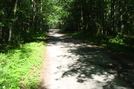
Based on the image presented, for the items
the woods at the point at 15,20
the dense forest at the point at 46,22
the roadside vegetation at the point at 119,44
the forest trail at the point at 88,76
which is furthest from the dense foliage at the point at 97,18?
the forest trail at the point at 88,76

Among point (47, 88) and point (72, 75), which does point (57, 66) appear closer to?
point (72, 75)

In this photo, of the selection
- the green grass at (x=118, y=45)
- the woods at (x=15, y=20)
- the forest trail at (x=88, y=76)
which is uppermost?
the woods at (x=15, y=20)

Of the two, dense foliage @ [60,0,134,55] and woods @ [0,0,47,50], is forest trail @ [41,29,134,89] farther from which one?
dense foliage @ [60,0,134,55]

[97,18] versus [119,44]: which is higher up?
[97,18]

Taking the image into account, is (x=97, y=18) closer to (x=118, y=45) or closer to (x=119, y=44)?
(x=119, y=44)

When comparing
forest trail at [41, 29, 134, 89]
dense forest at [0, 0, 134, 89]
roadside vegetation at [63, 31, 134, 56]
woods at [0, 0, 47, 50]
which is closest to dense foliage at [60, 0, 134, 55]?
dense forest at [0, 0, 134, 89]

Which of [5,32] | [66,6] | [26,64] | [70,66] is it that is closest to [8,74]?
[26,64]

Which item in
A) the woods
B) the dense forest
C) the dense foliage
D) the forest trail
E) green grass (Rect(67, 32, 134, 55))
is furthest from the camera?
the dense foliage

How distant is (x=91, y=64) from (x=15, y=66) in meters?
4.85

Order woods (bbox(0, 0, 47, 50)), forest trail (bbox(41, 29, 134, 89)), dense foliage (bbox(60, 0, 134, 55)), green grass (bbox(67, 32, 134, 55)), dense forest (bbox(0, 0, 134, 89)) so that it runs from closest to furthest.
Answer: forest trail (bbox(41, 29, 134, 89)) < woods (bbox(0, 0, 47, 50)) < dense forest (bbox(0, 0, 134, 89)) < green grass (bbox(67, 32, 134, 55)) < dense foliage (bbox(60, 0, 134, 55))

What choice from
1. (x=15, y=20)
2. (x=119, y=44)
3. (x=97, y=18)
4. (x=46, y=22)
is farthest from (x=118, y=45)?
(x=46, y=22)

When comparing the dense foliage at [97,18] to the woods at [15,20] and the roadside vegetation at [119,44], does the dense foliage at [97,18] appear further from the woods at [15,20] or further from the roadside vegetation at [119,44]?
the woods at [15,20]

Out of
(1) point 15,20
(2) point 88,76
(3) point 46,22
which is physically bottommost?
(2) point 88,76

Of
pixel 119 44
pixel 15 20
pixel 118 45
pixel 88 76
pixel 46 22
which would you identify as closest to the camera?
pixel 88 76
